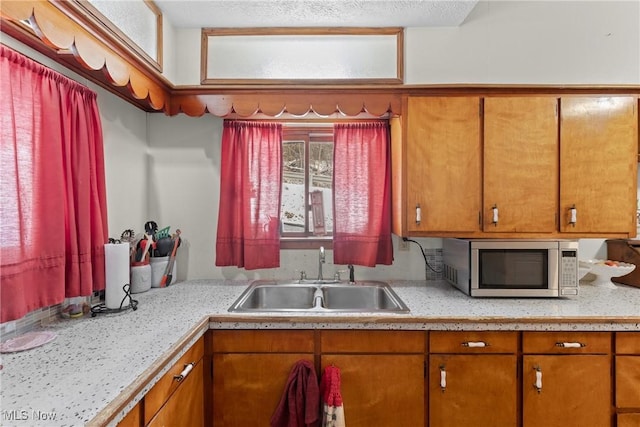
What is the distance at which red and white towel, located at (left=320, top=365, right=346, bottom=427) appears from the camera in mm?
1416

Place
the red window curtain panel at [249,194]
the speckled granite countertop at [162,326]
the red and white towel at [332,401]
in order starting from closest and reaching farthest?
1. the speckled granite countertop at [162,326]
2. the red and white towel at [332,401]
3. the red window curtain panel at [249,194]

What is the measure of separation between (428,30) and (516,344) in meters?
1.81

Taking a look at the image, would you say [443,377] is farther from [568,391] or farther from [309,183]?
[309,183]

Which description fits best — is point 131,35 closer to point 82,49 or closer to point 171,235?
point 82,49

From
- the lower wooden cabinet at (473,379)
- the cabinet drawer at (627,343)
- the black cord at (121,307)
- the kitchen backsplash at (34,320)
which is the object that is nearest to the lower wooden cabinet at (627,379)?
the cabinet drawer at (627,343)

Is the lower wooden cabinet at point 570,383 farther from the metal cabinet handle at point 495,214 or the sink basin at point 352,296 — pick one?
the sink basin at point 352,296

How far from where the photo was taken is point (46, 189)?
4.21 feet

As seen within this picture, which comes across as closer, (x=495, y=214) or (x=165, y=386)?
(x=165, y=386)

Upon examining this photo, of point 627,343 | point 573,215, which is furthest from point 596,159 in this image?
point 627,343

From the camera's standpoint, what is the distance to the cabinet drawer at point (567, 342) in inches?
60.4

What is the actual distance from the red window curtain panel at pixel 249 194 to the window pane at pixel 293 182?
117mm

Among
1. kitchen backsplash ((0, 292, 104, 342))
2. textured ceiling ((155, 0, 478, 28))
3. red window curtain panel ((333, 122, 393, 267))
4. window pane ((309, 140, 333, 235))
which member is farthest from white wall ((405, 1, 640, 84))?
kitchen backsplash ((0, 292, 104, 342))

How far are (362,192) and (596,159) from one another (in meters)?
1.34

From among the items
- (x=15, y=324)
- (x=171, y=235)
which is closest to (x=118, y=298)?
(x=15, y=324)
